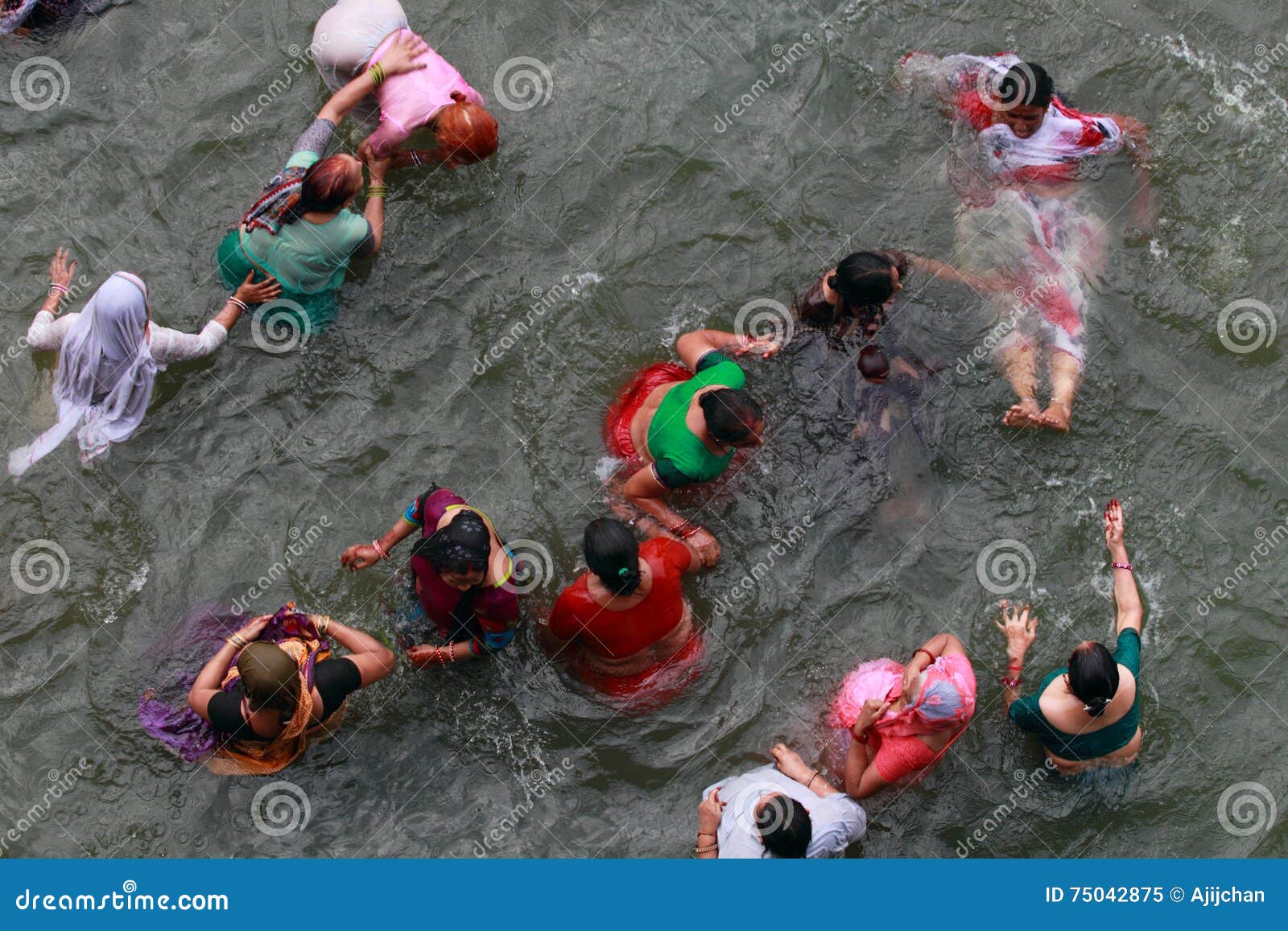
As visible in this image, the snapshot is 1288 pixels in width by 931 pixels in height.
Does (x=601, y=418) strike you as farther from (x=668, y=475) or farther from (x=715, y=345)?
(x=668, y=475)

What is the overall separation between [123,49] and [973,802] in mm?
8611

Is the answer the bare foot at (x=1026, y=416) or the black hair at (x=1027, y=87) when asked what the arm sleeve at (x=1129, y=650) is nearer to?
the bare foot at (x=1026, y=416)

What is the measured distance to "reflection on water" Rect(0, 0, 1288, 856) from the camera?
273 inches

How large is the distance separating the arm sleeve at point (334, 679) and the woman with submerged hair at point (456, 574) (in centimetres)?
59

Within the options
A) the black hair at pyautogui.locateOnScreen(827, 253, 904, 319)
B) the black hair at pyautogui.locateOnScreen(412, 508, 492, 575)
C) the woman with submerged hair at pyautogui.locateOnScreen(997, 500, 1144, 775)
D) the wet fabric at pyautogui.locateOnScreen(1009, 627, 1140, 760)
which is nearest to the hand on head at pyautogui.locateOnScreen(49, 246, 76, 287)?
the black hair at pyautogui.locateOnScreen(412, 508, 492, 575)

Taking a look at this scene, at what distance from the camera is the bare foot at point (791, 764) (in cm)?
657

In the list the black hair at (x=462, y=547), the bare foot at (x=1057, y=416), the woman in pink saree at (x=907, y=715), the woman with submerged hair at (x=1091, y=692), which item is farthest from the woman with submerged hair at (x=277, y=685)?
the bare foot at (x=1057, y=416)

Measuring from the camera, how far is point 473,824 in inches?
271

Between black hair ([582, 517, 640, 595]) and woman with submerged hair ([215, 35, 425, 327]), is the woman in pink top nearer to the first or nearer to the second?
woman with submerged hair ([215, 35, 425, 327])

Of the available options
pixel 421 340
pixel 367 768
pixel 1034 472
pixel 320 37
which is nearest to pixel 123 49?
pixel 320 37

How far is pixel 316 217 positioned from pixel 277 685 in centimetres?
294

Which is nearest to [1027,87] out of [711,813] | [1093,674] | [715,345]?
[715,345]

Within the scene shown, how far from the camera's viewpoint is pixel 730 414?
5828 mm

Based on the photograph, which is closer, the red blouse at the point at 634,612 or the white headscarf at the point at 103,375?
the red blouse at the point at 634,612
